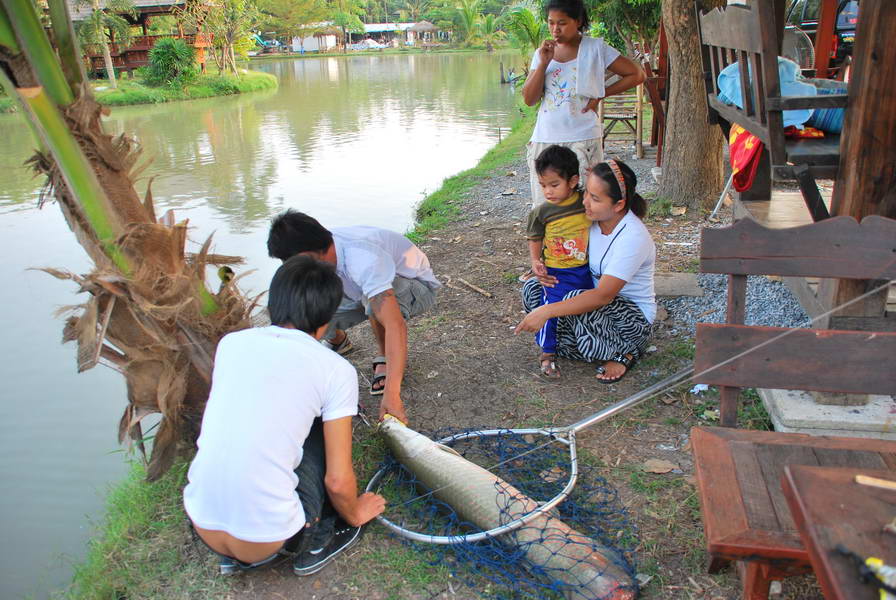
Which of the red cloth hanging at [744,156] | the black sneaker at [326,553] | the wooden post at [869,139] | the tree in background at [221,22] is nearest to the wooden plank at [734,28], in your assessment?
the wooden post at [869,139]

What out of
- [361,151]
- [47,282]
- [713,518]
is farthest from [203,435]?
[361,151]

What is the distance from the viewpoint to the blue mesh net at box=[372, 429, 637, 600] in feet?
7.13

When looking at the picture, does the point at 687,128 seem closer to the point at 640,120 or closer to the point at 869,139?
the point at 640,120

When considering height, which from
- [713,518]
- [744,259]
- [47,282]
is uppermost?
[744,259]

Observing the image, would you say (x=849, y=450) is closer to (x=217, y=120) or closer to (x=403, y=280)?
(x=403, y=280)

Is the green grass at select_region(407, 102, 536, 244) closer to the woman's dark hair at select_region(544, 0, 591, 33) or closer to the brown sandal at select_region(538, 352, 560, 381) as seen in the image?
the woman's dark hair at select_region(544, 0, 591, 33)

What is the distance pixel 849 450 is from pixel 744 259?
754 millimetres

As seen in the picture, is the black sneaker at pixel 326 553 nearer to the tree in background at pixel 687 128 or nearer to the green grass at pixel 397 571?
the green grass at pixel 397 571

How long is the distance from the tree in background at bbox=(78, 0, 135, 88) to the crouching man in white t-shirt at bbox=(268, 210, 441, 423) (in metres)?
26.7

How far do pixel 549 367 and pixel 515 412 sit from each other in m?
0.43

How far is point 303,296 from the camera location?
7.63 ft

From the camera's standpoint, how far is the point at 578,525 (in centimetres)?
252

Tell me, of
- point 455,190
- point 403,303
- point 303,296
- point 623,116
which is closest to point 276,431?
point 303,296

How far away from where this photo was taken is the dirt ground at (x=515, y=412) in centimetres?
239
